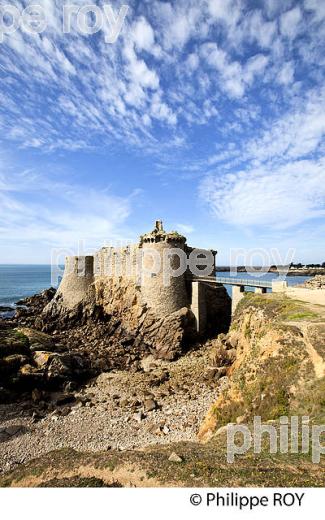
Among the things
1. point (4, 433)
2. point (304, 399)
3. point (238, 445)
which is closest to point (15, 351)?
point (4, 433)

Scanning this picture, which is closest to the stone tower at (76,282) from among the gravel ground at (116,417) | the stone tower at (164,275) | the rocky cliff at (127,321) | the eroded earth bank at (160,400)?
the rocky cliff at (127,321)

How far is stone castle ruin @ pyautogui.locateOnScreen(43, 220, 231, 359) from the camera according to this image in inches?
1248

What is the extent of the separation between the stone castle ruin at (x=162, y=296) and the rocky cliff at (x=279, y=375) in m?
13.8

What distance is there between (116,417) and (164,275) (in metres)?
17.0

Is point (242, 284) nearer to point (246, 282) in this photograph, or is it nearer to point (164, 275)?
point (246, 282)

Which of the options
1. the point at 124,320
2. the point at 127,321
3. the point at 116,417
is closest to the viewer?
the point at 116,417

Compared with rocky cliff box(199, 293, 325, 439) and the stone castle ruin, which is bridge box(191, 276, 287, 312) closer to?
the stone castle ruin

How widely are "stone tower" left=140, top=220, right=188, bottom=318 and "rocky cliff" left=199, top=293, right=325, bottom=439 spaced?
15013 millimetres

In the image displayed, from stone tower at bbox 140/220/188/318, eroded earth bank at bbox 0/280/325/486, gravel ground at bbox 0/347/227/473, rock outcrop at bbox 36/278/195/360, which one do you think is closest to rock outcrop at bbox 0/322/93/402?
eroded earth bank at bbox 0/280/325/486

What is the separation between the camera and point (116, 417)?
19250 mm

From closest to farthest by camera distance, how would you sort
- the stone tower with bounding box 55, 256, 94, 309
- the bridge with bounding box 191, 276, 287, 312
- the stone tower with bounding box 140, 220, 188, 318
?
1. the bridge with bounding box 191, 276, 287, 312
2. the stone tower with bounding box 140, 220, 188, 318
3. the stone tower with bounding box 55, 256, 94, 309

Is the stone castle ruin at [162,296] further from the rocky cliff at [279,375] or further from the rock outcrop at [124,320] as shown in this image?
the rocky cliff at [279,375]

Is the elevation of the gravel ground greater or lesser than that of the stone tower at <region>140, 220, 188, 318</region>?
lesser


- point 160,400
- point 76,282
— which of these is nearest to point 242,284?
point 160,400
